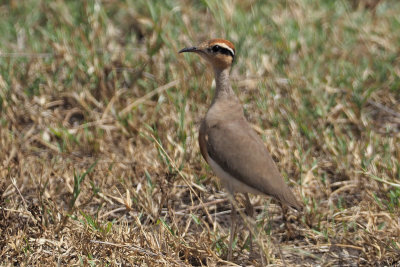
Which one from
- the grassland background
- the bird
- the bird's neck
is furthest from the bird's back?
the grassland background

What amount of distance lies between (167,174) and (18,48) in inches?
93.1

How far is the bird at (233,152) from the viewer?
12.6ft

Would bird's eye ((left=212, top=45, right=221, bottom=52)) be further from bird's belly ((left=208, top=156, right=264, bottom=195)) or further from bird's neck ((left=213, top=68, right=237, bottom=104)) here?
bird's belly ((left=208, top=156, right=264, bottom=195))

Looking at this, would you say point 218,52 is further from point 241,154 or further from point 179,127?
point 179,127

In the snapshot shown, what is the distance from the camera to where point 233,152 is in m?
3.95

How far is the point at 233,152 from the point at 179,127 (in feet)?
3.78

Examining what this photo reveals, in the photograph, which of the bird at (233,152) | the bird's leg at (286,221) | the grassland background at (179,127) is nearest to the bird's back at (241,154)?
the bird at (233,152)

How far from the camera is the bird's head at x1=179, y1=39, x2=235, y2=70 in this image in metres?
4.26

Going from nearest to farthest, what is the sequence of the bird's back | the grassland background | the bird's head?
the bird's back < the grassland background < the bird's head

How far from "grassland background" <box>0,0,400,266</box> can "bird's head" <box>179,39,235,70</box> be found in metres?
0.64

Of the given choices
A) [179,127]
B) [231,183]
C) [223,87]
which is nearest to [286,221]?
[231,183]

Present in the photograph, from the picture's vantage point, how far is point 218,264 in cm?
391

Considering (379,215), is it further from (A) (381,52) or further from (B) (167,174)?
(A) (381,52)

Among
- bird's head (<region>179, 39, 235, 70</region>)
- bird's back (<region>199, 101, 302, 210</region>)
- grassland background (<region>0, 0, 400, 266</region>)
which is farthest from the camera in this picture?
bird's head (<region>179, 39, 235, 70</region>)
